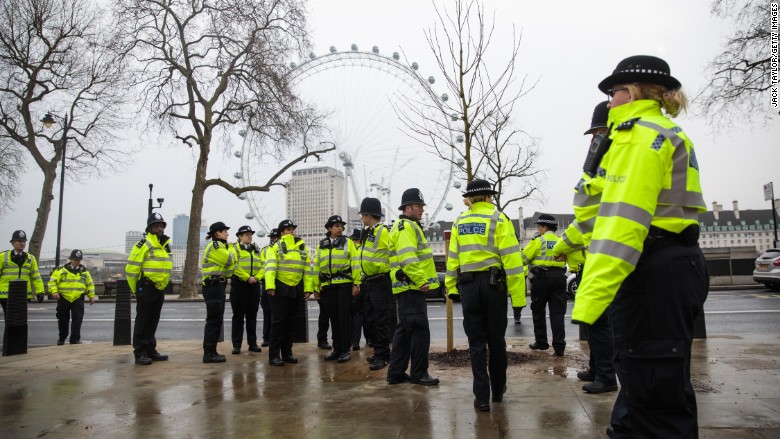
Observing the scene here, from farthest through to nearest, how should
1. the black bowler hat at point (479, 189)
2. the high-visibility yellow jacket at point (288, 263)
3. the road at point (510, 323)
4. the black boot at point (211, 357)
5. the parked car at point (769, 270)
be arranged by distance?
the parked car at point (769, 270) < the road at point (510, 323) < the black boot at point (211, 357) < the high-visibility yellow jacket at point (288, 263) < the black bowler hat at point (479, 189)

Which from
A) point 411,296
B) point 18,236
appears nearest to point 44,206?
point 18,236

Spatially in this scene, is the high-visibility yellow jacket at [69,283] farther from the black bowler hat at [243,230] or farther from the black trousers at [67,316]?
the black bowler hat at [243,230]

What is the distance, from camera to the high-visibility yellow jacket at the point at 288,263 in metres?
7.50

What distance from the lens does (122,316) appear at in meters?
9.90

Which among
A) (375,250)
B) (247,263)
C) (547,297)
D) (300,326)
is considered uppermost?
(375,250)

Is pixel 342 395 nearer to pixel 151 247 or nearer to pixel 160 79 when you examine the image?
pixel 151 247

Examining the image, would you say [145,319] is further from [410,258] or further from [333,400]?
[410,258]

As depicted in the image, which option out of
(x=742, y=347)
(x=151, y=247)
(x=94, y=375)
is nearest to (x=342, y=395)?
(x=94, y=375)

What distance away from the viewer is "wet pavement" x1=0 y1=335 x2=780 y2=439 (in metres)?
4.03

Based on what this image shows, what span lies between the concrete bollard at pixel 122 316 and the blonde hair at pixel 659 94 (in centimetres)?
936

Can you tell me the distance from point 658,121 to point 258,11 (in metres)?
26.8

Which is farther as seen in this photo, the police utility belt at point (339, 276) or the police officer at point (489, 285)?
the police utility belt at point (339, 276)

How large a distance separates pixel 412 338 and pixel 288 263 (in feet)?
8.55

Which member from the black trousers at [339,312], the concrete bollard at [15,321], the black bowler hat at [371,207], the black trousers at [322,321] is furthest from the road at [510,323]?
the black bowler hat at [371,207]
